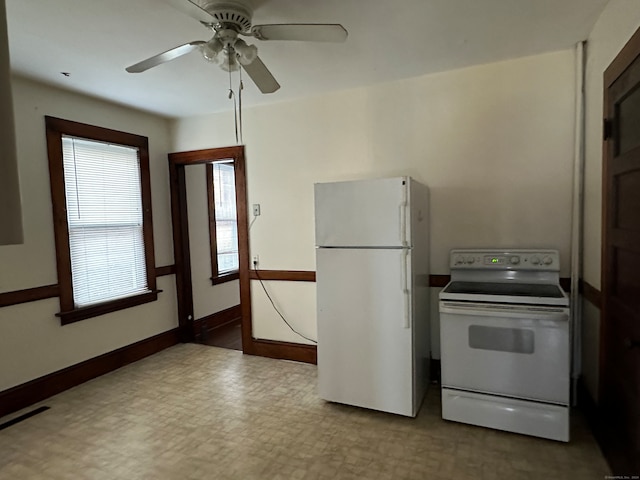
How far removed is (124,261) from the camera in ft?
11.8

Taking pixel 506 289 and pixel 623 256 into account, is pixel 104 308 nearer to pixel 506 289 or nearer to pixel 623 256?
pixel 506 289

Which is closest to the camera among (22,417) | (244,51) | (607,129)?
(244,51)

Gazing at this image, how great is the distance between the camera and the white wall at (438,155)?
8.59 feet

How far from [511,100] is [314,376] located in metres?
2.74

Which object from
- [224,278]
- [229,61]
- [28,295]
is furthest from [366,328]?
[224,278]

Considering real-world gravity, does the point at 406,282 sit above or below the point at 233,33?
below

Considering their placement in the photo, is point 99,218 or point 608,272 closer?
point 608,272

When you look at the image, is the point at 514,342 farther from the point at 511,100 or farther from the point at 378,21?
the point at 378,21

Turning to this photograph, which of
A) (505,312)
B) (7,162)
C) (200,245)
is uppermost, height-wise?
(7,162)

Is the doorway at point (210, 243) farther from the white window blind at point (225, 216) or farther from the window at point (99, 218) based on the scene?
the window at point (99, 218)

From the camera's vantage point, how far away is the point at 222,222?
506 cm

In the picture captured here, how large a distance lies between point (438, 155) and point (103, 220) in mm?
3075

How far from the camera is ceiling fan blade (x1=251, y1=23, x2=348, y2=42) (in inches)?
63.1

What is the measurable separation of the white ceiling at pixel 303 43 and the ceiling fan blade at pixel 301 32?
0.22 meters
